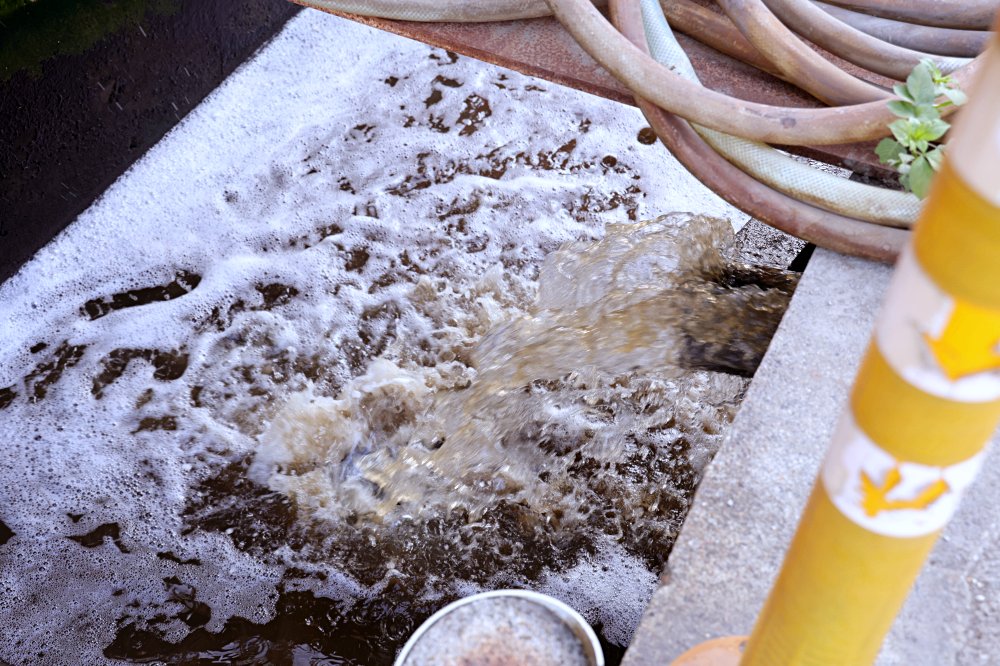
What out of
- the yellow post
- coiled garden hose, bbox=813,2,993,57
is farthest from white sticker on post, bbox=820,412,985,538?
coiled garden hose, bbox=813,2,993,57

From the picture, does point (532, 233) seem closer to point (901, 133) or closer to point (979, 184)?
point (901, 133)

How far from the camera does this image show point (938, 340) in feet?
1.82

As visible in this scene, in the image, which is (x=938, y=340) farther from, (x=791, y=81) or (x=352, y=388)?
(x=352, y=388)

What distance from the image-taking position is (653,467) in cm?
242

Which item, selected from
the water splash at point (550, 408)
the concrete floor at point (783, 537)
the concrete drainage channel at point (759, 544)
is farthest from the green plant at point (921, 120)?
the water splash at point (550, 408)

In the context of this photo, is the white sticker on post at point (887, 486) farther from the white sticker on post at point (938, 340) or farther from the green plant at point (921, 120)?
the green plant at point (921, 120)

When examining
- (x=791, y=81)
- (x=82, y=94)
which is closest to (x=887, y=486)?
(x=791, y=81)

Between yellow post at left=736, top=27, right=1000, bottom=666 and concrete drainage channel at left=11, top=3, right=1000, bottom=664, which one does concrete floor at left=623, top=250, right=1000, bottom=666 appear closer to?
concrete drainage channel at left=11, top=3, right=1000, bottom=664

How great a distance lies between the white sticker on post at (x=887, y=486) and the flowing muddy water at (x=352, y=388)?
1568 mm

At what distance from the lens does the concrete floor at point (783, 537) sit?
1302 millimetres

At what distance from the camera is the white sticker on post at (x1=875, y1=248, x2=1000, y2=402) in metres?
0.54

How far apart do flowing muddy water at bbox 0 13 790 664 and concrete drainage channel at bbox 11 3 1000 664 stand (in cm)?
2

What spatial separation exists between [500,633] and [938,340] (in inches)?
46.0

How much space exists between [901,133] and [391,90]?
2634 millimetres
